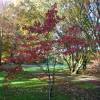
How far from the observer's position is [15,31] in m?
43.4

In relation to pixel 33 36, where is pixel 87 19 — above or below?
above

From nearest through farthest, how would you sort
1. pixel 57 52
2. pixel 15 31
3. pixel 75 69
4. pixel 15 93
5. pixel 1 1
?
1. pixel 57 52
2. pixel 15 93
3. pixel 75 69
4. pixel 15 31
5. pixel 1 1

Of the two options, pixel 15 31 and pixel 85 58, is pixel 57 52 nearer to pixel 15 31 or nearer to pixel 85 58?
pixel 85 58

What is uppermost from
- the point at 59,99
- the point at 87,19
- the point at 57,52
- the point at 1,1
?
the point at 1,1

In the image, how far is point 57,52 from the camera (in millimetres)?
14719

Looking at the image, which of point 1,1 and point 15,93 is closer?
point 15,93

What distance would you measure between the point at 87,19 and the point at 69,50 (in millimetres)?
18548

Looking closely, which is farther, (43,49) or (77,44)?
(77,44)

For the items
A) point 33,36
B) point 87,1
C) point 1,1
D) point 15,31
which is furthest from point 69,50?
point 1,1

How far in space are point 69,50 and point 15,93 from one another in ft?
15.4

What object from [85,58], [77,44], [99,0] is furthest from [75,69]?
[77,44]

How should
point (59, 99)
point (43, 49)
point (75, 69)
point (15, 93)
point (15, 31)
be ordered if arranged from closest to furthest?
point (43, 49), point (59, 99), point (15, 93), point (75, 69), point (15, 31)

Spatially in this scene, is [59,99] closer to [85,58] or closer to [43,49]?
[43,49]

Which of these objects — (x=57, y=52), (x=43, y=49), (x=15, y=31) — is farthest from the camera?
(x=15, y=31)
